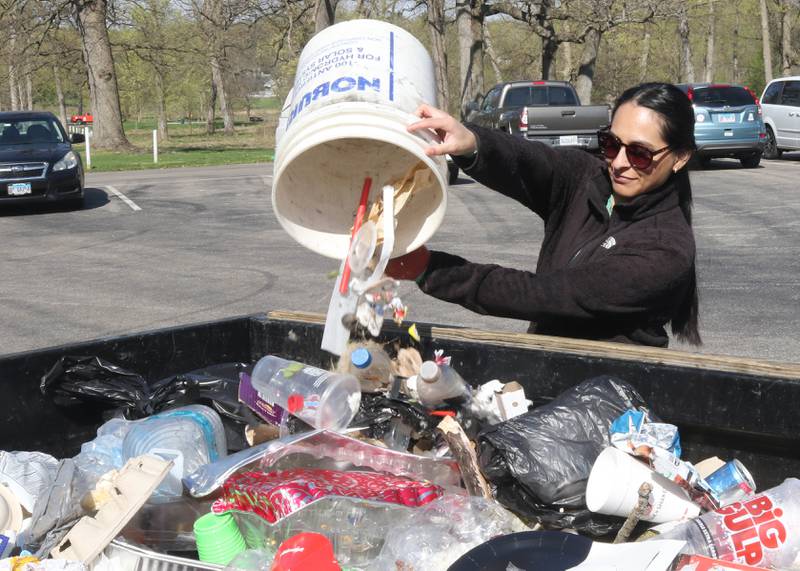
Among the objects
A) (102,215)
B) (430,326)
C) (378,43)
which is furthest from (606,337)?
(102,215)

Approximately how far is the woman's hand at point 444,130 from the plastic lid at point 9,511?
1.44 meters

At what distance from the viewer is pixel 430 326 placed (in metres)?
3.45

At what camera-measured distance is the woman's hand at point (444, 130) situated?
2428mm

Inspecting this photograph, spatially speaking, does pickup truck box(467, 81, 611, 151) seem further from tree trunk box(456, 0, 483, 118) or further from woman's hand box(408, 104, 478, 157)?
woman's hand box(408, 104, 478, 157)

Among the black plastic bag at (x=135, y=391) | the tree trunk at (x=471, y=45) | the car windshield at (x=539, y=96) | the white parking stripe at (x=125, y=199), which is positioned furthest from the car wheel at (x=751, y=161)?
the black plastic bag at (x=135, y=391)

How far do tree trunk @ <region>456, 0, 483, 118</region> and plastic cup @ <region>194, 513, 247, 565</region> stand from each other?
3175cm

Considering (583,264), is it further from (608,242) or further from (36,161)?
(36,161)

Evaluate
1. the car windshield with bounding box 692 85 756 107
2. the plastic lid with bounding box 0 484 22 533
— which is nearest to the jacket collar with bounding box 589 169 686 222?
the plastic lid with bounding box 0 484 22 533

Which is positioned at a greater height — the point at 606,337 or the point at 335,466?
the point at 606,337

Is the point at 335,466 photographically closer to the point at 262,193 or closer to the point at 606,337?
the point at 606,337

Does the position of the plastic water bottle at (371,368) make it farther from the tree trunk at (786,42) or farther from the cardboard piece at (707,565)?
the tree trunk at (786,42)

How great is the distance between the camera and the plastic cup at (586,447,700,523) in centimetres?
224

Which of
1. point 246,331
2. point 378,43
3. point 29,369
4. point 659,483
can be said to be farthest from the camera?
point 246,331

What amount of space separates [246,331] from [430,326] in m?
0.80
